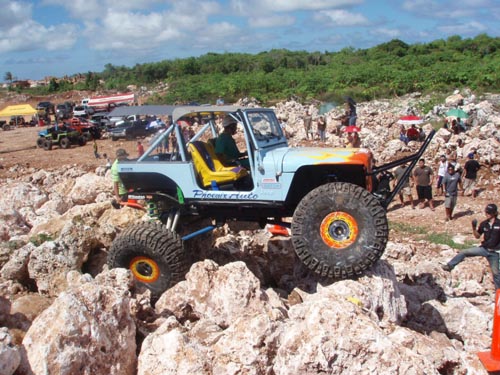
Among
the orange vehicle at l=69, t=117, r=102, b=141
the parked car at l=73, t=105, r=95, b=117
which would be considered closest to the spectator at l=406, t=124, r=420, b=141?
the orange vehicle at l=69, t=117, r=102, b=141

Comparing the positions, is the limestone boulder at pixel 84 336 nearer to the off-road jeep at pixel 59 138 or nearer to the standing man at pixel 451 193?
the standing man at pixel 451 193

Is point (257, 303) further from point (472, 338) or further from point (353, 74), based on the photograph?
point (353, 74)

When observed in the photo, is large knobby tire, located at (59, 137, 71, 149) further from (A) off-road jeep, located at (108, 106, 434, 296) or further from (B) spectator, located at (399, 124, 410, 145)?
(A) off-road jeep, located at (108, 106, 434, 296)

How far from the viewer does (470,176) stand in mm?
13922

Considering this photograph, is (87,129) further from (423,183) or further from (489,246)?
(489,246)

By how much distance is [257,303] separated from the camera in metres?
5.23

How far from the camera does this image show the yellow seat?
6484 millimetres

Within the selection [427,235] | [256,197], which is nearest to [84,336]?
[256,197]

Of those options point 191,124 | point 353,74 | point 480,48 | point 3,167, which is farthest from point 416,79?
point 191,124

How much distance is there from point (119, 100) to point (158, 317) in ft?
110

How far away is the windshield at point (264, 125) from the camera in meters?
6.53

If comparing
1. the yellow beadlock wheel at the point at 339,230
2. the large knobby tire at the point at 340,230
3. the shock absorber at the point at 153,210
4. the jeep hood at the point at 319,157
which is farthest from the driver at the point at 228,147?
the yellow beadlock wheel at the point at 339,230

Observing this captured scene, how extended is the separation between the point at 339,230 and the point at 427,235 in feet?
20.0

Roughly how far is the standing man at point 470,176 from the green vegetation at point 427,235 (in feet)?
A: 9.13
